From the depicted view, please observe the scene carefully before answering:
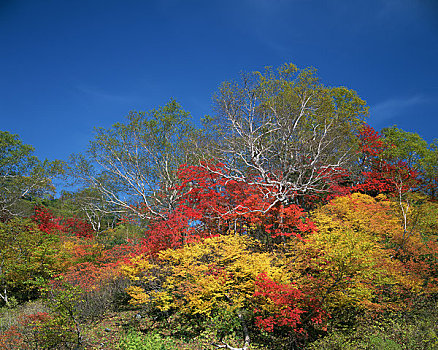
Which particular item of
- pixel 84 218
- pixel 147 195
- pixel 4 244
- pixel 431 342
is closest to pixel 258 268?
pixel 431 342

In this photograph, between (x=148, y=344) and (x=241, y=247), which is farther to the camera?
(x=241, y=247)

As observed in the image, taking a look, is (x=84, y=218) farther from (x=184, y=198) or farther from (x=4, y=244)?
(x=184, y=198)

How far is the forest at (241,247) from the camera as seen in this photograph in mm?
7879

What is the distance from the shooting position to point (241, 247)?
1012cm

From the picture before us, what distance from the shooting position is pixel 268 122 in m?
15.0

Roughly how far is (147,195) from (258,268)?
9.15 metres

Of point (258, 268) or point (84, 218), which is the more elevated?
point (84, 218)

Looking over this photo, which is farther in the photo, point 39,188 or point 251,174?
point 39,188

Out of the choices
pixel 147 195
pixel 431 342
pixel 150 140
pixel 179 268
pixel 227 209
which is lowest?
pixel 431 342

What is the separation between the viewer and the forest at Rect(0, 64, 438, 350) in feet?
25.8

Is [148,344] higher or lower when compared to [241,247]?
lower

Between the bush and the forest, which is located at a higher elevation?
the forest

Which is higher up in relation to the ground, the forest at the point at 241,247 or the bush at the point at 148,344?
the forest at the point at 241,247

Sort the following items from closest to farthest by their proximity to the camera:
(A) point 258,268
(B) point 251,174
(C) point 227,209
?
1. (A) point 258,268
2. (C) point 227,209
3. (B) point 251,174
